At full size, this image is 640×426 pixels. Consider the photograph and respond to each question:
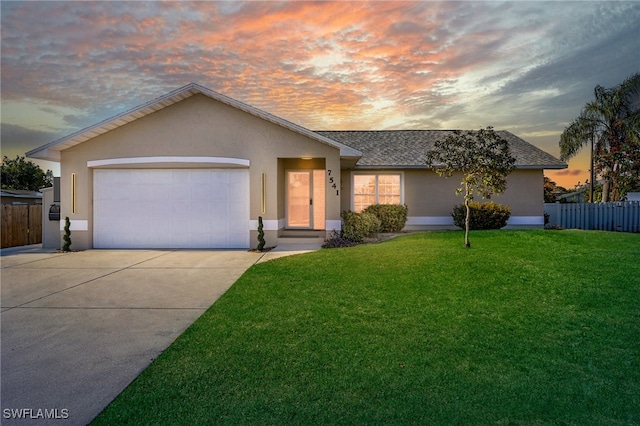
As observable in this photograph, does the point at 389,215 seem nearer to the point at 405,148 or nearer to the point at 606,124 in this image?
the point at 405,148

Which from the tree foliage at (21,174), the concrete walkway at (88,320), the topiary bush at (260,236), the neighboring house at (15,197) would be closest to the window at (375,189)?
the topiary bush at (260,236)

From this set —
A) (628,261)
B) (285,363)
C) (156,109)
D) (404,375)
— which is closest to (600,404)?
(404,375)

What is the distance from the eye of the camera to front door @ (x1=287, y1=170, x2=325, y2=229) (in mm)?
15539

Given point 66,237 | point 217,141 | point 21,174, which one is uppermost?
point 21,174

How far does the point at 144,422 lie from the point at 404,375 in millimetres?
2476

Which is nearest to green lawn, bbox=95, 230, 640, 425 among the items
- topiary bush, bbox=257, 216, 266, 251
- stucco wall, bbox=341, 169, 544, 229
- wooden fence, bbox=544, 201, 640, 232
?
topiary bush, bbox=257, 216, 266, 251

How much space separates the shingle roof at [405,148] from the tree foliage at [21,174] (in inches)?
1354

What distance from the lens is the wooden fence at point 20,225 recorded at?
1392 centimetres

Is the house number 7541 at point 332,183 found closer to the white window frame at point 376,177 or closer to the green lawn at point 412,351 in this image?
the white window frame at point 376,177

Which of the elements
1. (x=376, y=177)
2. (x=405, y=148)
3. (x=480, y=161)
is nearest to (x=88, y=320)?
(x=480, y=161)

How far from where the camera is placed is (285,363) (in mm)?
4066

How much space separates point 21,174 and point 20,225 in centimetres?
2948

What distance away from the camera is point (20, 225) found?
574 inches

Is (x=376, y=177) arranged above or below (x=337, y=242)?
above
